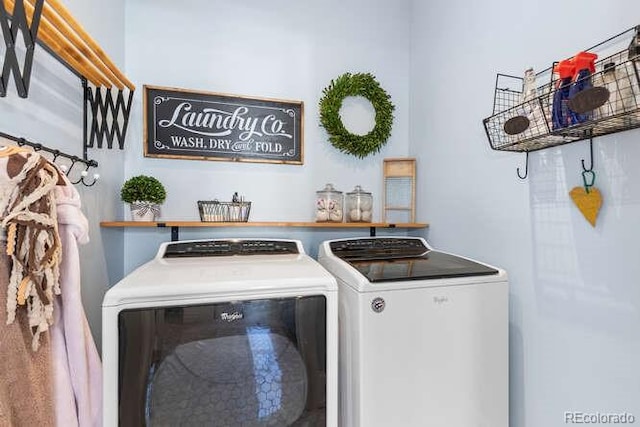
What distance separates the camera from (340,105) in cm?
204

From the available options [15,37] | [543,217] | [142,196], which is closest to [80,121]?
[142,196]

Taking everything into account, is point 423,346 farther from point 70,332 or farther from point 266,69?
point 266,69

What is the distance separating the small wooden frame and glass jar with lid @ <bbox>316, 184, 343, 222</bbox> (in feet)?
1.24

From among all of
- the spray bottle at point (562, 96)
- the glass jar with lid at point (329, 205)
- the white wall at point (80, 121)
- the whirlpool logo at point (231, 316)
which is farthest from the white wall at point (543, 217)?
the white wall at point (80, 121)

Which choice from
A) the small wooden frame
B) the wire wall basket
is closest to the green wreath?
the small wooden frame

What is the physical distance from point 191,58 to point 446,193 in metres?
1.70

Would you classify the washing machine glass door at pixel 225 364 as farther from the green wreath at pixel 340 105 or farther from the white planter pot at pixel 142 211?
the green wreath at pixel 340 105

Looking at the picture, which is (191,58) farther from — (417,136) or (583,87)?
(583,87)

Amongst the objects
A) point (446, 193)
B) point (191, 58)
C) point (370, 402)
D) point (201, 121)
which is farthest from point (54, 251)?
point (446, 193)

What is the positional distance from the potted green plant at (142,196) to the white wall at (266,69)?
20 cm

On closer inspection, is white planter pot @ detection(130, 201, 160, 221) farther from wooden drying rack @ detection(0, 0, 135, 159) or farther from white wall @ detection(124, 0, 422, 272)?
wooden drying rack @ detection(0, 0, 135, 159)

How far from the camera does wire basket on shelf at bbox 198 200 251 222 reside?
1.70m

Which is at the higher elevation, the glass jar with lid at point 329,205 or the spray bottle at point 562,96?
the spray bottle at point 562,96

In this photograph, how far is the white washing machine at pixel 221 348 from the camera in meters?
0.96
